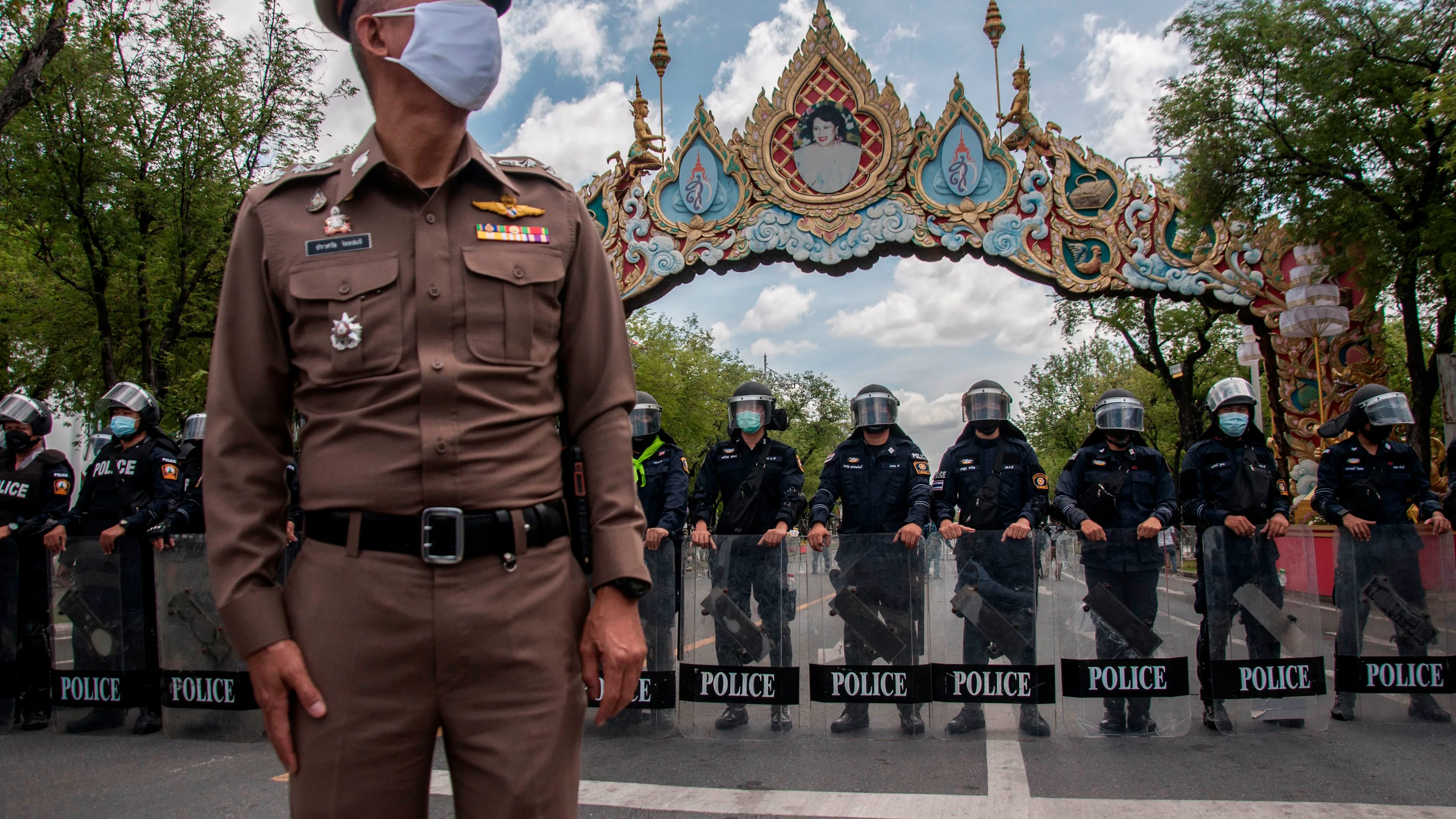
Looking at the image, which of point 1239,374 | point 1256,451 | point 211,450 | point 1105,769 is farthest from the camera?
point 1239,374

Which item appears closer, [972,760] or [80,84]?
[972,760]

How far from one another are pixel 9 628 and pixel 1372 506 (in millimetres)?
Answer: 9400

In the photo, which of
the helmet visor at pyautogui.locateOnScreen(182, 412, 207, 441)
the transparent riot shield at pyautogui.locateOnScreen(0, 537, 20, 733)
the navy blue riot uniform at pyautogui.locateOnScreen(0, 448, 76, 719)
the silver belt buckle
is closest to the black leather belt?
the silver belt buckle

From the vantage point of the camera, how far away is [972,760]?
5.48m

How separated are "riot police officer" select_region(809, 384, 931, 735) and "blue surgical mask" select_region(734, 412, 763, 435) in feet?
1.96

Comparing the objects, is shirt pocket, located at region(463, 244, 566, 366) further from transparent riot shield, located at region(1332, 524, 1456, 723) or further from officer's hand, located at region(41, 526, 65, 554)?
transparent riot shield, located at region(1332, 524, 1456, 723)

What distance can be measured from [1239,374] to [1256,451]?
26601 mm

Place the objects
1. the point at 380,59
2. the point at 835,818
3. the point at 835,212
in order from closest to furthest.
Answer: the point at 380,59 → the point at 835,818 → the point at 835,212

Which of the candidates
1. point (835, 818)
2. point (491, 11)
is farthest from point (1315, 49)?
point (491, 11)

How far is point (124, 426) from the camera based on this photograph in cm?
726

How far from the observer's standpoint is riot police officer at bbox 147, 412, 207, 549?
6520 millimetres

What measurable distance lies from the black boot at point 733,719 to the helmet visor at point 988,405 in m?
2.66

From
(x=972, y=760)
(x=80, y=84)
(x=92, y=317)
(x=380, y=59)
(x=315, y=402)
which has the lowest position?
(x=972, y=760)

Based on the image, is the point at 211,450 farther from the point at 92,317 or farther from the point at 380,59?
the point at 92,317
